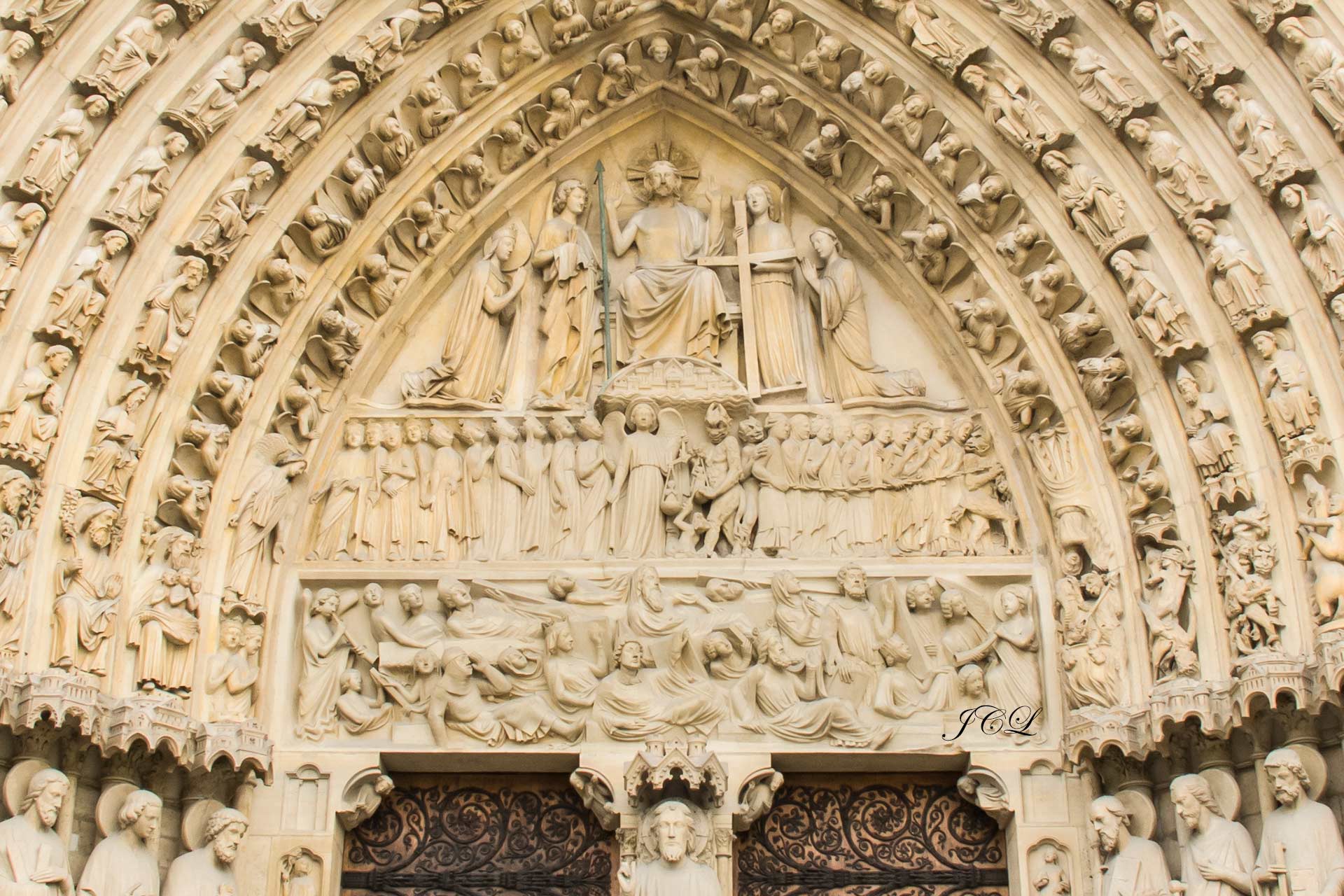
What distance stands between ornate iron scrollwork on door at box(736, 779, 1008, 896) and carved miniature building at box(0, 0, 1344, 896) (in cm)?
2

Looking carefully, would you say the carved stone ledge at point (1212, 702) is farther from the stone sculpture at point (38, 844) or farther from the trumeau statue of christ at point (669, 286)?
the stone sculpture at point (38, 844)

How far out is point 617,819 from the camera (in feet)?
31.3

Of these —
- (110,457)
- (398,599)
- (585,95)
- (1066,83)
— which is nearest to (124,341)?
(110,457)

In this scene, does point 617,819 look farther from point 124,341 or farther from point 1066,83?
point 1066,83

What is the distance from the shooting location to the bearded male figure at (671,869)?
909 centimetres

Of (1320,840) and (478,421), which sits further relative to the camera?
(478,421)

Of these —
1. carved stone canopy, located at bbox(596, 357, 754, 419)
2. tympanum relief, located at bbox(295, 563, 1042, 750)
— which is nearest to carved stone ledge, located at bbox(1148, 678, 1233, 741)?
tympanum relief, located at bbox(295, 563, 1042, 750)

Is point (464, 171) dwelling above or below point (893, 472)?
above

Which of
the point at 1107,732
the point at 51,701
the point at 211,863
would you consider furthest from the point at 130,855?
the point at 1107,732

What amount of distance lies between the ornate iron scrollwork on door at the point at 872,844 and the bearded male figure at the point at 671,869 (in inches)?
23.2

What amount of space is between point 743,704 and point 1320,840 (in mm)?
2996

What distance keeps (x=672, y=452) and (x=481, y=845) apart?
244cm

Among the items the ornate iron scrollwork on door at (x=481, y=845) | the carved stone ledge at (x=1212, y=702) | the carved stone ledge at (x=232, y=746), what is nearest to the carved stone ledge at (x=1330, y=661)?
the carved stone ledge at (x=1212, y=702)

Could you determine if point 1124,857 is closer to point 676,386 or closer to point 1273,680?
point 1273,680
